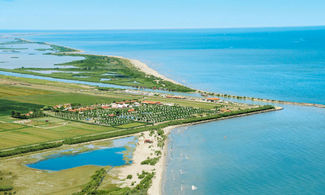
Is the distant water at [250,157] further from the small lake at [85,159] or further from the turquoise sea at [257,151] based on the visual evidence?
the small lake at [85,159]

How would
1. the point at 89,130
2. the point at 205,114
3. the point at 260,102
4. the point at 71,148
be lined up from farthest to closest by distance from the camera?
the point at 260,102 < the point at 205,114 < the point at 89,130 < the point at 71,148

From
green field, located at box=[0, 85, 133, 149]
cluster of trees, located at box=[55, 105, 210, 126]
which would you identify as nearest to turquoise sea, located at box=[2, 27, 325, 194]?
cluster of trees, located at box=[55, 105, 210, 126]

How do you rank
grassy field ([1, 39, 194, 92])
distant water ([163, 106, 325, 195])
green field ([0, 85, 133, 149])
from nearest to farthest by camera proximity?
distant water ([163, 106, 325, 195]) < green field ([0, 85, 133, 149]) < grassy field ([1, 39, 194, 92])

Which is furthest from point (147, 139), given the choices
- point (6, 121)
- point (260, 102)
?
point (260, 102)

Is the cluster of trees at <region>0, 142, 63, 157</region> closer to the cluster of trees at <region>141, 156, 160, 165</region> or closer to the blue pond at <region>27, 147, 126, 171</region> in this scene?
the blue pond at <region>27, 147, 126, 171</region>

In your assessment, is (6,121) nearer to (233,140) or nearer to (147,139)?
(147,139)

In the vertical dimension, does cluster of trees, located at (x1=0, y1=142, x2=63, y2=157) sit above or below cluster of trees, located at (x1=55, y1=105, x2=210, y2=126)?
below

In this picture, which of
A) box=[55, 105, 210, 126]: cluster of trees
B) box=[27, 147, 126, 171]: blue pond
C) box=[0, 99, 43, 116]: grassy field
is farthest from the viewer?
box=[0, 99, 43, 116]: grassy field

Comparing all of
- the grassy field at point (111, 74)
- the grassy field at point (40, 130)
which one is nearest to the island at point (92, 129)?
the grassy field at point (40, 130)
